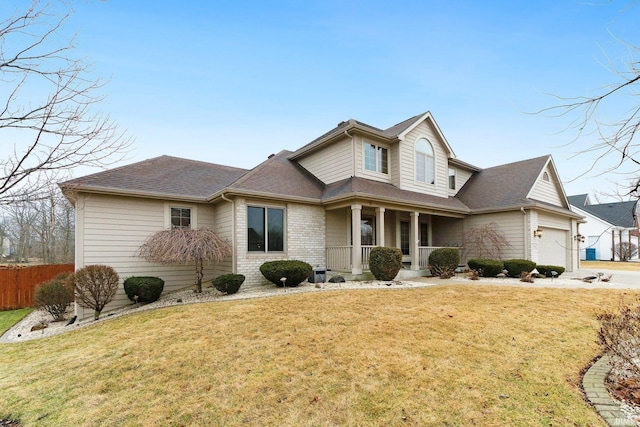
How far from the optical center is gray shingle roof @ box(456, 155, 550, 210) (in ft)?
49.4

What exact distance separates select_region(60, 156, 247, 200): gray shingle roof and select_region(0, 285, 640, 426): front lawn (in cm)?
508

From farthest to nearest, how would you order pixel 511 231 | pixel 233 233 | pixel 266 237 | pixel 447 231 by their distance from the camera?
pixel 447 231, pixel 511 231, pixel 266 237, pixel 233 233

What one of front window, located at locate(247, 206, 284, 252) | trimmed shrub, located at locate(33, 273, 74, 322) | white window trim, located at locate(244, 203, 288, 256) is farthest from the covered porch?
trimmed shrub, located at locate(33, 273, 74, 322)

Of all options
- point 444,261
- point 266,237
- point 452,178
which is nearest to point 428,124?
point 452,178

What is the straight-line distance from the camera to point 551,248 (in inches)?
642

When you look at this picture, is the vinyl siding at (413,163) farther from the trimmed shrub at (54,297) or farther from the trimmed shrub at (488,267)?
the trimmed shrub at (54,297)

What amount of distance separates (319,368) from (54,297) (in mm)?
9912

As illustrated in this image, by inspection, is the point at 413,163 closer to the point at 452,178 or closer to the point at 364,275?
the point at 452,178

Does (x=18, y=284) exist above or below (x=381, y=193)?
below

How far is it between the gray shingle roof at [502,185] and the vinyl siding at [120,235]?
1465cm

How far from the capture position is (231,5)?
248 inches

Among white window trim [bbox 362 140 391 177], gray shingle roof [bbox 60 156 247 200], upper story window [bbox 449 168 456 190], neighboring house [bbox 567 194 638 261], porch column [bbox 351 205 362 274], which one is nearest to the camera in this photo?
gray shingle roof [bbox 60 156 247 200]

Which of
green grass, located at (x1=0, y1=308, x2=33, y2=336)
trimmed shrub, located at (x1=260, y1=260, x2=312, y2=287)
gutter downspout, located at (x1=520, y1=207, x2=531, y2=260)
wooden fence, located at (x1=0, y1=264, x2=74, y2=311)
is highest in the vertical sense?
gutter downspout, located at (x1=520, y1=207, x2=531, y2=260)

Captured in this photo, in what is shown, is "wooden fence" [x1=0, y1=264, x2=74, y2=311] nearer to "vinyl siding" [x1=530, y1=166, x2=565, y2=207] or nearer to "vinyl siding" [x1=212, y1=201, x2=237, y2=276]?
"vinyl siding" [x1=212, y1=201, x2=237, y2=276]
